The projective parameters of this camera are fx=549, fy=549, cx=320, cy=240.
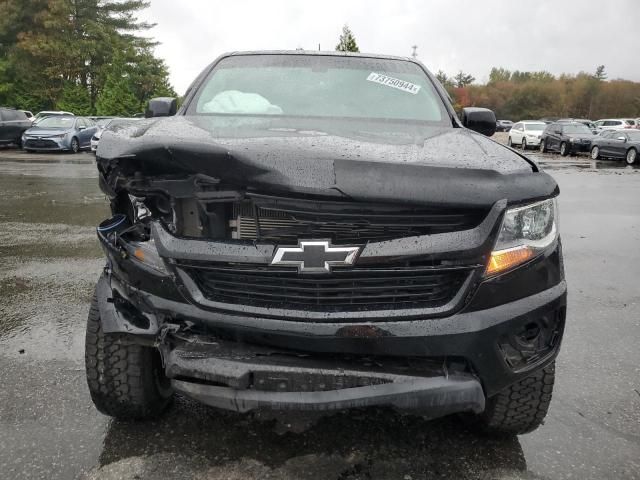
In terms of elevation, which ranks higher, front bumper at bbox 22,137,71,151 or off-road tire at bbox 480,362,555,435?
off-road tire at bbox 480,362,555,435

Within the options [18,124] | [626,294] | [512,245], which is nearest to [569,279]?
[626,294]

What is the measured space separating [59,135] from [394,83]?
717 inches

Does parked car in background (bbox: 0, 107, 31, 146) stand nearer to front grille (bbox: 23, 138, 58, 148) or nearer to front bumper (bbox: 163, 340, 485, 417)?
front grille (bbox: 23, 138, 58, 148)

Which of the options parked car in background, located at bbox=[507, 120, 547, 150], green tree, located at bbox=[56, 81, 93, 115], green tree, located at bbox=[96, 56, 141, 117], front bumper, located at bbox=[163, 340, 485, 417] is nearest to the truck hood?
front bumper, located at bbox=[163, 340, 485, 417]

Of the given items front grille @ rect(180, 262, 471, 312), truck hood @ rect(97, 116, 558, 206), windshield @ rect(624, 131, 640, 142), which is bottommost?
windshield @ rect(624, 131, 640, 142)

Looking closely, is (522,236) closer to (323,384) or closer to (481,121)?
(323,384)

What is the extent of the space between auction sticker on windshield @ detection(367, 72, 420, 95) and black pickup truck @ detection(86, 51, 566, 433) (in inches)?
60.3

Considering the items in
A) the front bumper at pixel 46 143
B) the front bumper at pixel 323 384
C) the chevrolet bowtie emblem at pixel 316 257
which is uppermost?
the chevrolet bowtie emblem at pixel 316 257

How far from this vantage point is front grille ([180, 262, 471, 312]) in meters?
1.92

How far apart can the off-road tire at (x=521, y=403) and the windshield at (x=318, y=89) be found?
64.6 inches

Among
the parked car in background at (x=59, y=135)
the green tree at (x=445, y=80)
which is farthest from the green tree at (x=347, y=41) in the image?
the green tree at (x=445, y=80)

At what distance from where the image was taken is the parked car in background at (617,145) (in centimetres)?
1958

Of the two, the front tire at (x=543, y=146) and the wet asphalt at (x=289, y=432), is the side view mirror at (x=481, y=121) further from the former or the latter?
the front tire at (x=543, y=146)

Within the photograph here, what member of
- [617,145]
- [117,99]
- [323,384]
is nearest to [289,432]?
[323,384]
